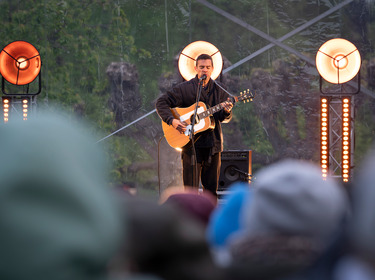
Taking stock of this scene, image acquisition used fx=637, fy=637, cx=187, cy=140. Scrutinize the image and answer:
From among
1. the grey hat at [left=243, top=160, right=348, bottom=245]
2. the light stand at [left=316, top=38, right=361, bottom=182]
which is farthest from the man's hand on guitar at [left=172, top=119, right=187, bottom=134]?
the grey hat at [left=243, top=160, right=348, bottom=245]

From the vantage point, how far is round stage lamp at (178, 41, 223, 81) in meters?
6.91

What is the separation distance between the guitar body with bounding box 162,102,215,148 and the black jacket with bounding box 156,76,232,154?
0.05m

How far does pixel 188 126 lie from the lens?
19.5ft

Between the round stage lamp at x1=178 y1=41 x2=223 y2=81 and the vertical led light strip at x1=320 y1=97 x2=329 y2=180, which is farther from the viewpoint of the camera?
the vertical led light strip at x1=320 y1=97 x2=329 y2=180

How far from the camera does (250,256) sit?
1.11m

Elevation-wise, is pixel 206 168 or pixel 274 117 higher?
pixel 274 117

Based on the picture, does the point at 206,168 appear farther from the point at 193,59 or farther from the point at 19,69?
the point at 19,69

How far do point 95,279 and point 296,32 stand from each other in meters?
7.92

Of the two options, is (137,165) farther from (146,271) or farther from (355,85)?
(146,271)

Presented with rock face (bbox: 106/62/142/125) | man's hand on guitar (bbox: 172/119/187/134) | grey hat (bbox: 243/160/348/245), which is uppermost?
rock face (bbox: 106/62/142/125)

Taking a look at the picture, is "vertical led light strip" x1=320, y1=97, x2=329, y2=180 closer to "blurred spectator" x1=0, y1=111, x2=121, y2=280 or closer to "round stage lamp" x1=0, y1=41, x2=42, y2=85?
"round stage lamp" x1=0, y1=41, x2=42, y2=85

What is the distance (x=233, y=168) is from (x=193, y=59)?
1351mm

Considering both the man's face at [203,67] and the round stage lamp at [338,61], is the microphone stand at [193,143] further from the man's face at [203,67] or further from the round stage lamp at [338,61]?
the round stage lamp at [338,61]

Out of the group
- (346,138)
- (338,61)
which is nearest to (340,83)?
(338,61)
